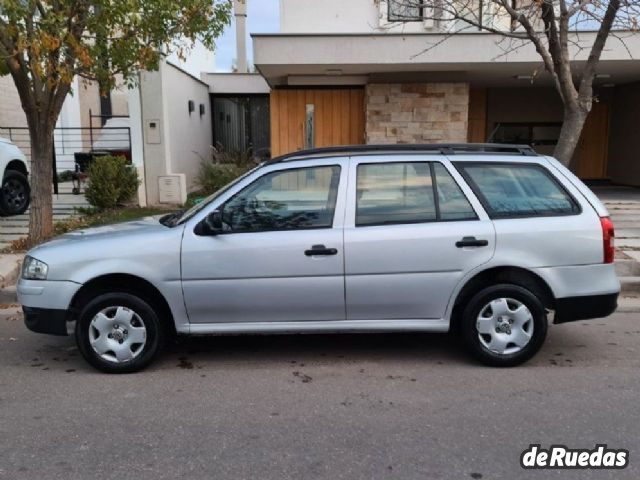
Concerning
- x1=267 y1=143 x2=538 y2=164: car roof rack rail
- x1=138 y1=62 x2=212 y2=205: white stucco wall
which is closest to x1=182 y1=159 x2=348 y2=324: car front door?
x1=267 y1=143 x2=538 y2=164: car roof rack rail

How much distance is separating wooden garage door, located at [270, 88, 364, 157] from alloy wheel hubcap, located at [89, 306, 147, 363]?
869 cm

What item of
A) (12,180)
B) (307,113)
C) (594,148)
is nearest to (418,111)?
(307,113)

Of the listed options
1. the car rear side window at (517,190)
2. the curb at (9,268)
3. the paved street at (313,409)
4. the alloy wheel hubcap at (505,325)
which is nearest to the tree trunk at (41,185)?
the curb at (9,268)

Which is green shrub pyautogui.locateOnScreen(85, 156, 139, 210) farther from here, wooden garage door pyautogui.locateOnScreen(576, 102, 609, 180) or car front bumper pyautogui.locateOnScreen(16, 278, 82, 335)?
wooden garage door pyautogui.locateOnScreen(576, 102, 609, 180)

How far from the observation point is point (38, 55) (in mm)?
6488

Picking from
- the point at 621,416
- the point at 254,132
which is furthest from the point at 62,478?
the point at 254,132

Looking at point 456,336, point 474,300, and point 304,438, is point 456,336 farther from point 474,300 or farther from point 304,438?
point 304,438

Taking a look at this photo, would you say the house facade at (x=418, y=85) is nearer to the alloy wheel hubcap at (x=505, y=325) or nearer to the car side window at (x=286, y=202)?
the car side window at (x=286, y=202)

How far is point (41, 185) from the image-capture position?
27.1 feet

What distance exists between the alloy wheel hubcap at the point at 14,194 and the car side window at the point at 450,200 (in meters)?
8.90

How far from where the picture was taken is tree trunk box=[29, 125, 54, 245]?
26.6 ft

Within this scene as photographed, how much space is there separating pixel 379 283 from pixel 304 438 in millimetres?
1403

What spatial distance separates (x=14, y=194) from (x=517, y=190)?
31.6 ft

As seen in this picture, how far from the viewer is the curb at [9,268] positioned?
7.09 m
